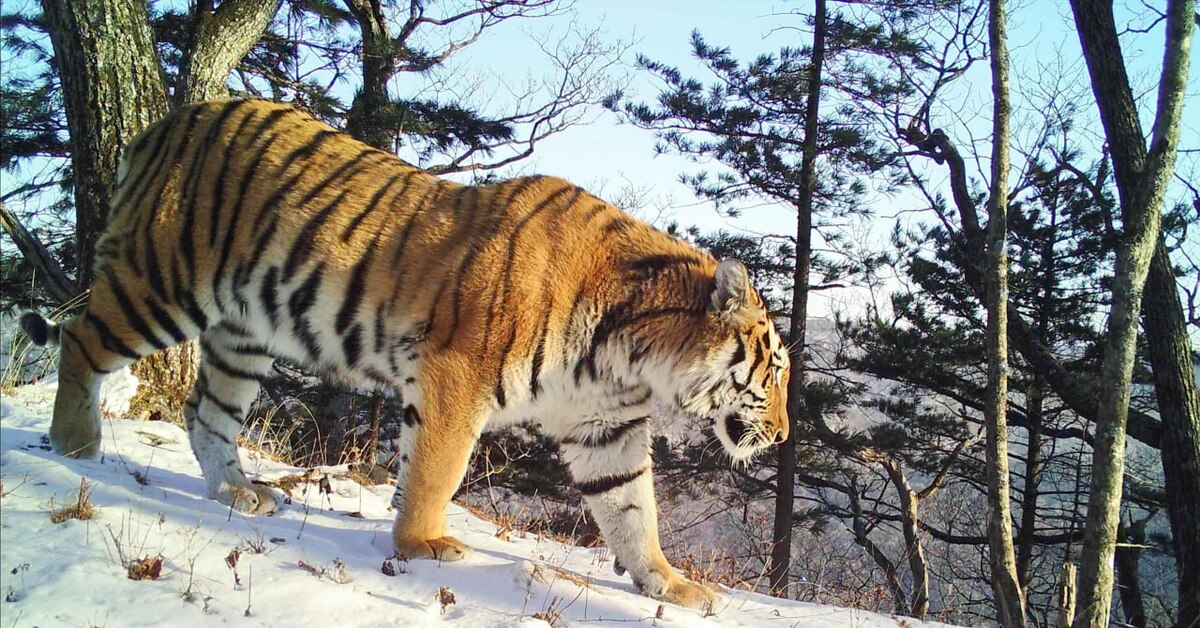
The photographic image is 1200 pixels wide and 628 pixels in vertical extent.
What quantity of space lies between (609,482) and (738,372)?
0.82m

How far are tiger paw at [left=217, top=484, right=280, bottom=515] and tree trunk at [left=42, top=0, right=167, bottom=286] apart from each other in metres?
2.32

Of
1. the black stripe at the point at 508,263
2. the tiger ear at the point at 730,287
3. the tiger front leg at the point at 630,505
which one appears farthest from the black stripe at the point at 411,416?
the tiger ear at the point at 730,287

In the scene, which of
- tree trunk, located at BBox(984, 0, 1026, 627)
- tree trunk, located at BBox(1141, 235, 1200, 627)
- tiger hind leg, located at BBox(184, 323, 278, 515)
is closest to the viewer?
tiger hind leg, located at BBox(184, 323, 278, 515)

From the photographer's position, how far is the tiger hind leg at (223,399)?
4129mm

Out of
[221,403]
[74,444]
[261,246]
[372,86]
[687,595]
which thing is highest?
[372,86]

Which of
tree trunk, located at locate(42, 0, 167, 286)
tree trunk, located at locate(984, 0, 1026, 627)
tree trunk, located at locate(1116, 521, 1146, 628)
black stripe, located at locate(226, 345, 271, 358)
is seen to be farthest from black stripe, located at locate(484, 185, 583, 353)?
tree trunk, located at locate(1116, 521, 1146, 628)

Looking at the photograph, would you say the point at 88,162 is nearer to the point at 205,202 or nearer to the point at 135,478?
the point at 205,202

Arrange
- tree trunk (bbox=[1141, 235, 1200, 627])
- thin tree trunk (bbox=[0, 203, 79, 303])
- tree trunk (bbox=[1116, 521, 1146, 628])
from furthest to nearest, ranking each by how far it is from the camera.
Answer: tree trunk (bbox=[1116, 521, 1146, 628]) < tree trunk (bbox=[1141, 235, 1200, 627]) < thin tree trunk (bbox=[0, 203, 79, 303])

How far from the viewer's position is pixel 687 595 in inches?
142

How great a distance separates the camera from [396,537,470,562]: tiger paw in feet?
10.9

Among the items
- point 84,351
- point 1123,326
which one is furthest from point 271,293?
point 1123,326

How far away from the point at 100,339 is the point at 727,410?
9.94 ft

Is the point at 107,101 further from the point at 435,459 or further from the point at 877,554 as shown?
the point at 877,554

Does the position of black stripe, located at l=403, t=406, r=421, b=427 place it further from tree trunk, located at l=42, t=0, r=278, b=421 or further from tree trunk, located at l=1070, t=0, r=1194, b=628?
tree trunk, located at l=1070, t=0, r=1194, b=628
